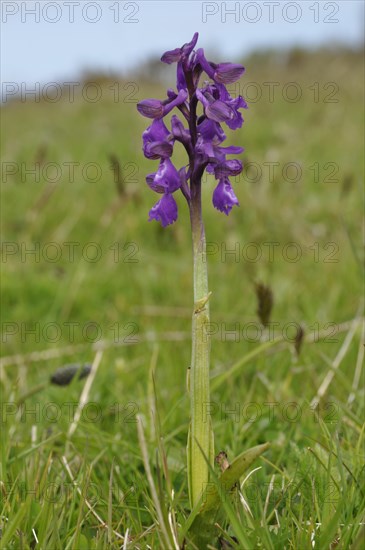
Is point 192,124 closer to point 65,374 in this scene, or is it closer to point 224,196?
point 224,196

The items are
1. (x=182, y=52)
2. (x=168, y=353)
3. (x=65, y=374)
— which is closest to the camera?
(x=182, y=52)

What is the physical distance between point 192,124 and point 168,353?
1734 mm

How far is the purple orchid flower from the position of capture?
160 centimetres

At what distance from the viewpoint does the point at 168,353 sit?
3.19 m

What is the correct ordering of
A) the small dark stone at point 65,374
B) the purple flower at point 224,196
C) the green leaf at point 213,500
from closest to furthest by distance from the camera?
the green leaf at point 213,500 → the purple flower at point 224,196 → the small dark stone at point 65,374

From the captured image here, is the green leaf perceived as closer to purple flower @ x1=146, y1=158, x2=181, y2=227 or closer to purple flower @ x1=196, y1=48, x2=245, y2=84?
purple flower @ x1=146, y1=158, x2=181, y2=227

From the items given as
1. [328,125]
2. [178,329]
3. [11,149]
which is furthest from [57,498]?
[328,125]

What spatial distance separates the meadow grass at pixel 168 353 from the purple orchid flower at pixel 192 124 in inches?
20.9

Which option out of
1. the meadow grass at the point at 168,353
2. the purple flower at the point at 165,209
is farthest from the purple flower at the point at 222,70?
the meadow grass at the point at 168,353

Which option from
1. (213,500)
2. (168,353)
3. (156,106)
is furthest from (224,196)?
(168,353)

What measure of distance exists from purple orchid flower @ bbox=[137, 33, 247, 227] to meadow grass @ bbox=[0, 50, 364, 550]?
1.74ft

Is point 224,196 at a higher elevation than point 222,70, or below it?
below

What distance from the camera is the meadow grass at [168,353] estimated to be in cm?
178

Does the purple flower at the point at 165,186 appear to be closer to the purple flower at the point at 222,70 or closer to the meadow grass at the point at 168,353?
the purple flower at the point at 222,70
